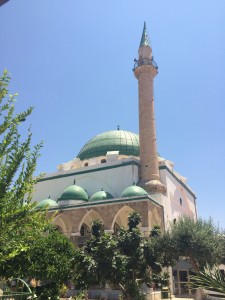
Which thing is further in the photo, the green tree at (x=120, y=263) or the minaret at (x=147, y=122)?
the minaret at (x=147, y=122)

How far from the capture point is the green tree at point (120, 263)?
35.9 ft

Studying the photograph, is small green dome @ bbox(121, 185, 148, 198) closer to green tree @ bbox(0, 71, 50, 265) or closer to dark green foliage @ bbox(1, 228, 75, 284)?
dark green foliage @ bbox(1, 228, 75, 284)

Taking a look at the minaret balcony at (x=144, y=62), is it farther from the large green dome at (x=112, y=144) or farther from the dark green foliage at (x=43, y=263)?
the dark green foliage at (x=43, y=263)

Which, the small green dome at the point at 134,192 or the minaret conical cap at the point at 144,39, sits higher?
the minaret conical cap at the point at 144,39

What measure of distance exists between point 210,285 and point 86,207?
15866mm

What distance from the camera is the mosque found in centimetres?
1794

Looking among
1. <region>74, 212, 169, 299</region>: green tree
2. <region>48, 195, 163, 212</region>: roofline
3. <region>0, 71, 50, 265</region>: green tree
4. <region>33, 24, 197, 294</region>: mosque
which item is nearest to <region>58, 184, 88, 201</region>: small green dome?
<region>33, 24, 197, 294</region>: mosque

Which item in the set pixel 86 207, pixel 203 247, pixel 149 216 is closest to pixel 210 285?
pixel 203 247

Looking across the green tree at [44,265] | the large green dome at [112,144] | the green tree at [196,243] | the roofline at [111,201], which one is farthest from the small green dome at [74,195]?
the green tree at [44,265]

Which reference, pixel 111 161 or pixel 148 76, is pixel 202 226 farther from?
pixel 148 76

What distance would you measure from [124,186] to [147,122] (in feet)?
15.3

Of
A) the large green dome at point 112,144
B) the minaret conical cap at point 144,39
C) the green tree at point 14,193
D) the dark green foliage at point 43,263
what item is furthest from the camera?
the large green dome at point 112,144

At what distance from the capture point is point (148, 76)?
22.4m

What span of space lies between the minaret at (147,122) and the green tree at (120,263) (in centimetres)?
802
